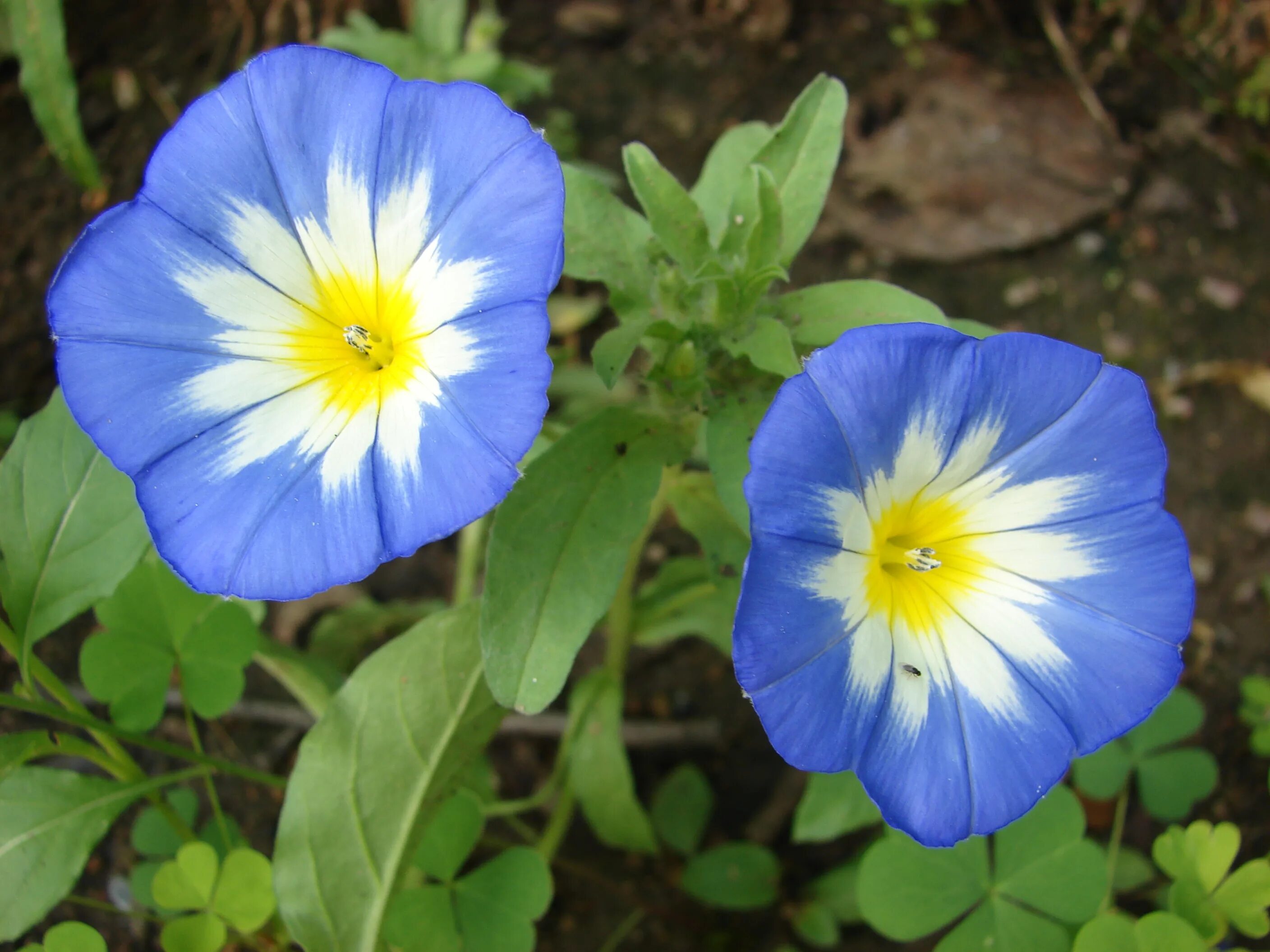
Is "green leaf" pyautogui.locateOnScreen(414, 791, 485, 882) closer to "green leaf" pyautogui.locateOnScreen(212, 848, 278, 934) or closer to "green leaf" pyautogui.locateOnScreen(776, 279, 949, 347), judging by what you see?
"green leaf" pyautogui.locateOnScreen(212, 848, 278, 934)

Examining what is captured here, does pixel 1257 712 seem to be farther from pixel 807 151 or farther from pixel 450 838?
pixel 450 838

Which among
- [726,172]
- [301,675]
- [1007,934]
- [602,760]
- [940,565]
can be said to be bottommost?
[1007,934]

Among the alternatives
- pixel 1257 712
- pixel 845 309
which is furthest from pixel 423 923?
pixel 1257 712

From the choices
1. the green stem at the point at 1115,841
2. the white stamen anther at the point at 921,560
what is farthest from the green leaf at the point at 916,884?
the white stamen anther at the point at 921,560

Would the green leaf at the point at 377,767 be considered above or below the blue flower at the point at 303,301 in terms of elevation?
below

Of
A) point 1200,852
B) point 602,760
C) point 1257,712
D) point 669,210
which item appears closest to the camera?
point 669,210

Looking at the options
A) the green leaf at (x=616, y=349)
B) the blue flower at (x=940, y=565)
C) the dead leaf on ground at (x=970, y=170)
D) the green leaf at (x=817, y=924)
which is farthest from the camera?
the dead leaf on ground at (x=970, y=170)

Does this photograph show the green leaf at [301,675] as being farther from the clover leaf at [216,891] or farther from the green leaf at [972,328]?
the green leaf at [972,328]
